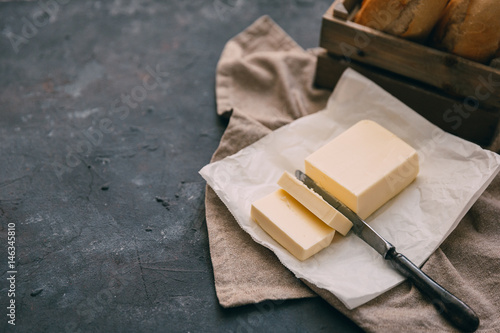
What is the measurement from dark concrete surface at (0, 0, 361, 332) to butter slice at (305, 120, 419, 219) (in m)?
0.37

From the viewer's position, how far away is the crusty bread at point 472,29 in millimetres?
1684

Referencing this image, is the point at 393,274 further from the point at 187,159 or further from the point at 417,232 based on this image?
the point at 187,159

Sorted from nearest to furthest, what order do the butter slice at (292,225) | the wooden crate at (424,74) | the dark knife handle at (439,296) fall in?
the dark knife handle at (439,296), the butter slice at (292,225), the wooden crate at (424,74)

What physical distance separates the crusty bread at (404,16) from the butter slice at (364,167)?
0.40 m

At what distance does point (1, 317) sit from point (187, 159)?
840mm

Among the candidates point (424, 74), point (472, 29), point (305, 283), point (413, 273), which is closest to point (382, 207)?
point (413, 273)

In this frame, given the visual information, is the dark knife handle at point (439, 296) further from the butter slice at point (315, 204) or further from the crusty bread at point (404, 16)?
the crusty bread at point (404, 16)

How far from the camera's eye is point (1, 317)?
1.45 meters

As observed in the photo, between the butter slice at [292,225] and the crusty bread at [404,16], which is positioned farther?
the crusty bread at [404,16]

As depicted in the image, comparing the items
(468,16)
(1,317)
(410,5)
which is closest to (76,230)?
(1,317)

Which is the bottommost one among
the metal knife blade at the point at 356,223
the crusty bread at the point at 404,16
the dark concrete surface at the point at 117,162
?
the dark concrete surface at the point at 117,162

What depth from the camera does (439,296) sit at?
1441 millimetres

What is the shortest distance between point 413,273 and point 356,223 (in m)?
0.24

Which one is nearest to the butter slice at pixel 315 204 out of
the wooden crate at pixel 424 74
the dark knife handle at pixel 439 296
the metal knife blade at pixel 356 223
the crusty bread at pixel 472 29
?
the metal knife blade at pixel 356 223
